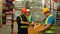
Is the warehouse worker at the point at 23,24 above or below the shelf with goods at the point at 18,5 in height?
below

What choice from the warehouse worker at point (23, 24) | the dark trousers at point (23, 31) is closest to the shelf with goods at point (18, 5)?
the warehouse worker at point (23, 24)

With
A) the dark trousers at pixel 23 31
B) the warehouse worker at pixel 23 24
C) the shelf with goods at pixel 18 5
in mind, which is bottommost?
the dark trousers at pixel 23 31

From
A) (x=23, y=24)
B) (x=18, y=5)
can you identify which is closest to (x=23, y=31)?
(x=23, y=24)

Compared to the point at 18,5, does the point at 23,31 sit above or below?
below

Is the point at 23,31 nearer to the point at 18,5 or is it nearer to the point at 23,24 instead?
the point at 23,24

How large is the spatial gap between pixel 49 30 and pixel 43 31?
0.15 meters

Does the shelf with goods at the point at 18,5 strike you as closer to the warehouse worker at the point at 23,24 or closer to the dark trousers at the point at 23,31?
the warehouse worker at the point at 23,24

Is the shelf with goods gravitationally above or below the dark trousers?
above

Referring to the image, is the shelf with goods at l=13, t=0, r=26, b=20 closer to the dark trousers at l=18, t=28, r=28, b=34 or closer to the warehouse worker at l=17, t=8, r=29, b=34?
the warehouse worker at l=17, t=8, r=29, b=34

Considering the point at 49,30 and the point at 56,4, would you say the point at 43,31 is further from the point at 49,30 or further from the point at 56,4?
the point at 56,4

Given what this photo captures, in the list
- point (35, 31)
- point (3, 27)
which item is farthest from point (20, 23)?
point (3, 27)

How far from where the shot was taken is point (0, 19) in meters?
6.78

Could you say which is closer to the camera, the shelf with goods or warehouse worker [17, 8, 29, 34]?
warehouse worker [17, 8, 29, 34]

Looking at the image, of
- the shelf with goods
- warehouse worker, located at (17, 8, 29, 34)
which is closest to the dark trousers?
warehouse worker, located at (17, 8, 29, 34)
